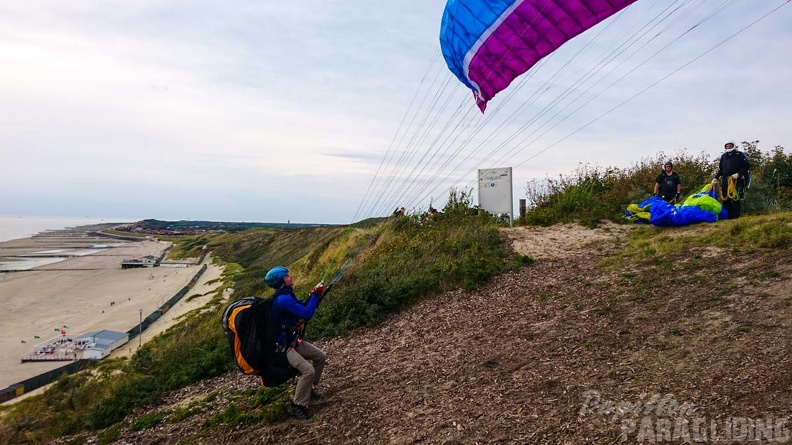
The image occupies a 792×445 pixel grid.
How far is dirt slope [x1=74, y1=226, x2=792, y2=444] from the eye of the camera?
10.2ft

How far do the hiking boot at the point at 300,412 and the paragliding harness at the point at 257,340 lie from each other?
0.35 m

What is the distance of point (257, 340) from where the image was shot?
412cm

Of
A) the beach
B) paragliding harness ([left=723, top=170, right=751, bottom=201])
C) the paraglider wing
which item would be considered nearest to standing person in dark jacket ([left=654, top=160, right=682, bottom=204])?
paragliding harness ([left=723, top=170, right=751, bottom=201])

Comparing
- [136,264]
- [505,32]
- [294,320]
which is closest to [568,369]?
[294,320]

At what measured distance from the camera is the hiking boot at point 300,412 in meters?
4.33

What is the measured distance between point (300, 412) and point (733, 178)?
9191 millimetres

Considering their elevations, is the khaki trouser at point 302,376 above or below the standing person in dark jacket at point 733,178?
below

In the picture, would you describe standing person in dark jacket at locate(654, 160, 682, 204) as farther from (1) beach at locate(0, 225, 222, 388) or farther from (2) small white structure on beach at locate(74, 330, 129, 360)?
(2) small white structure on beach at locate(74, 330, 129, 360)

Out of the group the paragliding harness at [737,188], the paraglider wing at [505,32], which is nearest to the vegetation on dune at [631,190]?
the paragliding harness at [737,188]

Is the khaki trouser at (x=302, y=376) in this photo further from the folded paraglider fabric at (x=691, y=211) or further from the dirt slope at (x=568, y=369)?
the folded paraglider fabric at (x=691, y=211)

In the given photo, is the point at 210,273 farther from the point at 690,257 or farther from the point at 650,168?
the point at 690,257

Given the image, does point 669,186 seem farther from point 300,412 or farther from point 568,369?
point 300,412

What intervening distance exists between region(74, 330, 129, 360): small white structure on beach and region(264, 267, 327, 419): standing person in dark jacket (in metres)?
13.0

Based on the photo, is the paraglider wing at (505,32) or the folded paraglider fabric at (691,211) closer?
the paraglider wing at (505,32)
